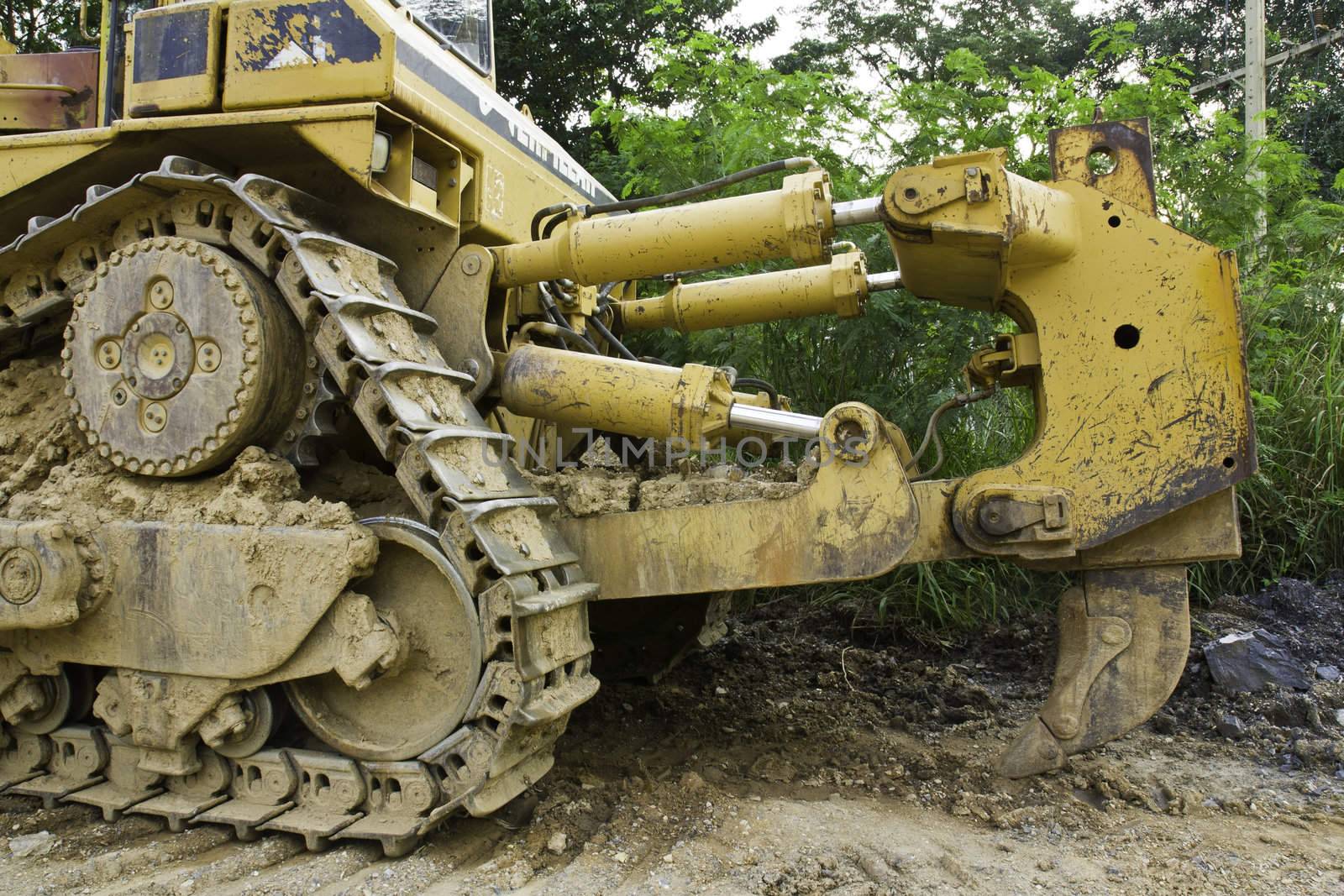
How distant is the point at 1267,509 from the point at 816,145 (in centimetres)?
330

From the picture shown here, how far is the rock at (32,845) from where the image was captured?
3137 mm

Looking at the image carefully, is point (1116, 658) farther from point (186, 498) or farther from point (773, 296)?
point (186, 498)

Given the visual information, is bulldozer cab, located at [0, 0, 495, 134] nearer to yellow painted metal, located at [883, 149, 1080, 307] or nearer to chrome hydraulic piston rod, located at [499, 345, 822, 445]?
chrome hydraulic piston rod, located at [499, 345, 822, 445]

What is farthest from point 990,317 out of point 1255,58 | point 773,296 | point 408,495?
point 1255,58

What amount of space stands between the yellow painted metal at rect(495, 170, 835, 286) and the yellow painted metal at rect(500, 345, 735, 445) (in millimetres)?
307

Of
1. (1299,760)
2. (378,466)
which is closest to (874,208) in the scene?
(378,466)

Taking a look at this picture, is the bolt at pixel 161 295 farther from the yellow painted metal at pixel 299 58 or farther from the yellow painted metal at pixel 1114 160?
the yellow painted metal at pixel 1114 160

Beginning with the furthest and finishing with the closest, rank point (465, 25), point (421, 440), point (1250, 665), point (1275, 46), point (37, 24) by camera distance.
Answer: point (1275, 46) → point (37, 24) → point (465, 25) → point (1250, 665) → point (421, 440)

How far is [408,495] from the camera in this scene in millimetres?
3182

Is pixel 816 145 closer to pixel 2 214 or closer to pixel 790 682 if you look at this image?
pixel 790 682

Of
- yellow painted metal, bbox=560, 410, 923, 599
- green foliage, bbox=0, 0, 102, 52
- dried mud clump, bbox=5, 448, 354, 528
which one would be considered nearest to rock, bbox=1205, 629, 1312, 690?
yellow painted metal, bbox=560, 410, 923, 599

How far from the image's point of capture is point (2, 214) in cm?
395

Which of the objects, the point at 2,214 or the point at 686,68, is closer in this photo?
the point at 2,214

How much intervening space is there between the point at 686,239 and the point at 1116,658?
1908 mm
